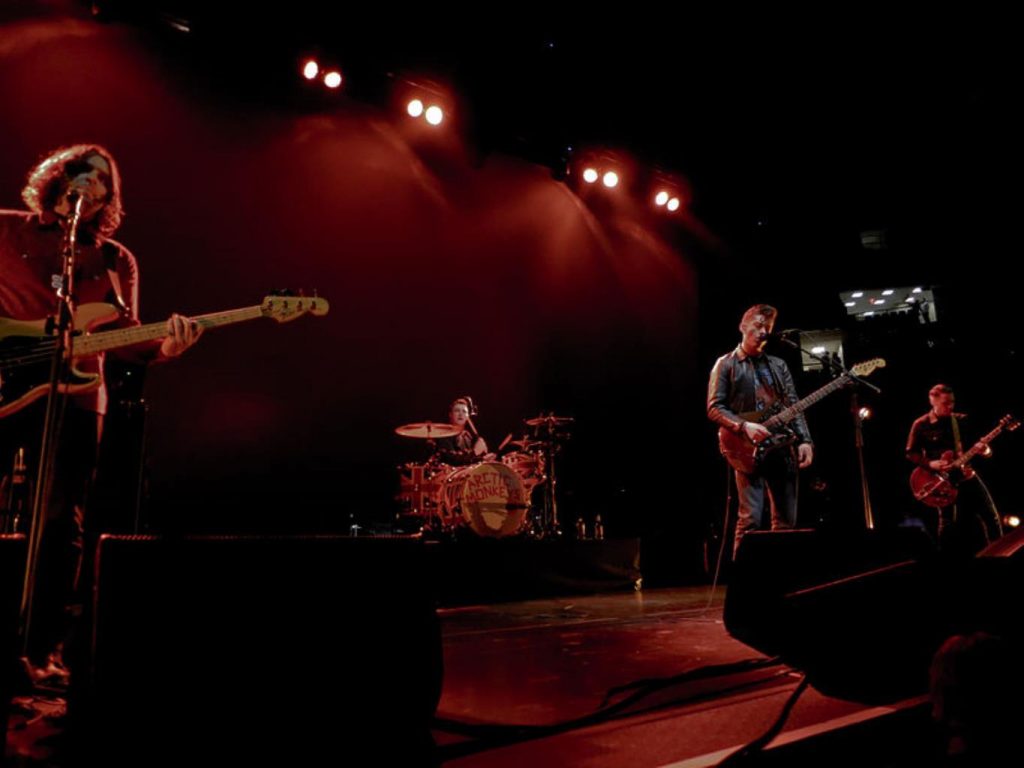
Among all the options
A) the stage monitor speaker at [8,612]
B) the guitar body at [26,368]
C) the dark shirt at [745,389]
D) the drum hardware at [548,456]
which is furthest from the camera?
the drum hardware at [548,456]

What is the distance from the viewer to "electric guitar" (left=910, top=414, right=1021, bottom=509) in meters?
6.52

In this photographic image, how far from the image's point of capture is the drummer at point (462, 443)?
7105mm

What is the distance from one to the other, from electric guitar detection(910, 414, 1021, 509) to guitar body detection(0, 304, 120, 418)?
7.09 m

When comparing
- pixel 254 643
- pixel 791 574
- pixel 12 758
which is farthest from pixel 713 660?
pixel 12 758

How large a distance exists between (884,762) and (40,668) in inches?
107

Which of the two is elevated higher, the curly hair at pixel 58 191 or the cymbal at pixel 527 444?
the curly hair at pixel 58 191

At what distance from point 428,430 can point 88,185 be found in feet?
15.2

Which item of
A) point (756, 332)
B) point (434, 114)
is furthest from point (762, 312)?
point (434, 114)

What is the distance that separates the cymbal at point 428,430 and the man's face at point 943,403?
481 cm

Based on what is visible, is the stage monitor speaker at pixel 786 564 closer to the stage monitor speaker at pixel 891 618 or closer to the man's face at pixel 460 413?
the stage monitor speaker at pixel 891 618

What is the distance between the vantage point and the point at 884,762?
2.01 m

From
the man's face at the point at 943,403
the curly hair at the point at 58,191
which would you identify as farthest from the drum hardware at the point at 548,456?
the curly hair at the point at 58,191

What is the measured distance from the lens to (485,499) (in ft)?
21.0

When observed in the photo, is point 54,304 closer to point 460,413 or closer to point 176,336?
point 176,336
